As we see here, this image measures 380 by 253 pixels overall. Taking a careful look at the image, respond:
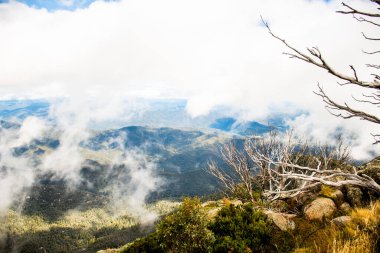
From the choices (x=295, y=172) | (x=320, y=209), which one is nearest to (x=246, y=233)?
(x=320, y=209)

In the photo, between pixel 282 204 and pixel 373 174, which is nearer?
pixel 373 174

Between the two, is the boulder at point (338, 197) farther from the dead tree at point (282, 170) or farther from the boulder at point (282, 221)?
the boulder at point (282, 221)

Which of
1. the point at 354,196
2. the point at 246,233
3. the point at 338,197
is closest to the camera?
the point at 246,233

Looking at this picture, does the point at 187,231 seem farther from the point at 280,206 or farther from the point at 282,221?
the point at 280,206

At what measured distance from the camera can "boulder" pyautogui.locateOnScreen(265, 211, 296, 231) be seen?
47.9 feet

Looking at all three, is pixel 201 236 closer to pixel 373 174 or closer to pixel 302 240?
pixel 302 240

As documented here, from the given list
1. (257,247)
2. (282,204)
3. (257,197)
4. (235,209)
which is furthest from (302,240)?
(257,197)

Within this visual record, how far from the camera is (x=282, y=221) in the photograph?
15.4 meters

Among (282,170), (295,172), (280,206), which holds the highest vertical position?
(295,172)

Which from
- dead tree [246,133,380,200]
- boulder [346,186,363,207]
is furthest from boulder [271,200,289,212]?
boulder [346,186,363,207]

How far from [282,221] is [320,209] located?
7.33 ft

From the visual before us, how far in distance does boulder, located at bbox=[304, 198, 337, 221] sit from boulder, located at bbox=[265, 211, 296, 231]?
1.01m

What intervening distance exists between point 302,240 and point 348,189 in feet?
22.5

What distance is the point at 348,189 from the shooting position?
663 inches
